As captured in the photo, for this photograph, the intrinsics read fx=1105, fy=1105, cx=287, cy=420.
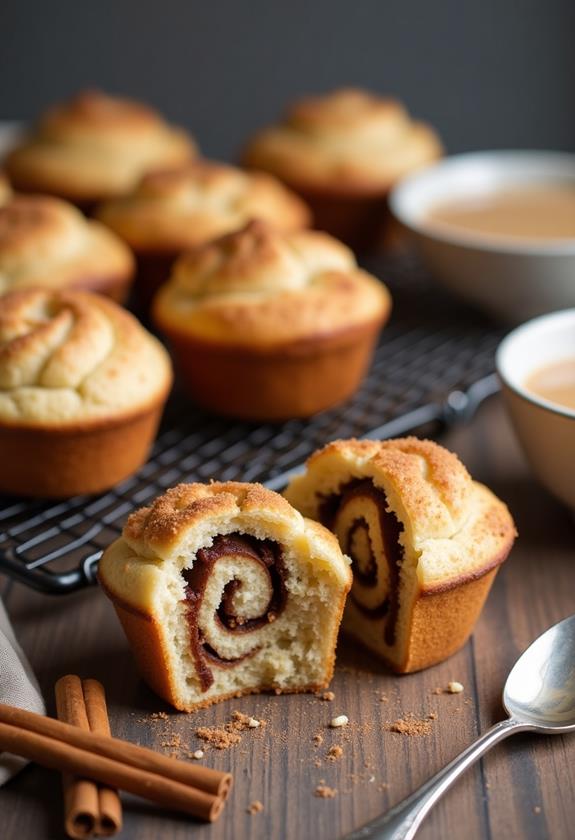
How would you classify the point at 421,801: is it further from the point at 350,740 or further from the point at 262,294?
the point at 262,294

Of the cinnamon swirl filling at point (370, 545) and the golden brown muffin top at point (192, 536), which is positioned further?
the cinnamon swirl filling at point (370, 545)

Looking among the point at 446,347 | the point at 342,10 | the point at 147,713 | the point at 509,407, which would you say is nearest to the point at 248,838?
the point at 147,713

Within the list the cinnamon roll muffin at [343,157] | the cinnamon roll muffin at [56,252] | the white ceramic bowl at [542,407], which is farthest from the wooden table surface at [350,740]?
the cinnamon roll muffin at [343,157]

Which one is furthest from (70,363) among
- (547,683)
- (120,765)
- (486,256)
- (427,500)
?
(486,256)

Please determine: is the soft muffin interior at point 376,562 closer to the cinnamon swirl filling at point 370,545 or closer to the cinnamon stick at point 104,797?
the cinnamon swirl filling at point 370,545

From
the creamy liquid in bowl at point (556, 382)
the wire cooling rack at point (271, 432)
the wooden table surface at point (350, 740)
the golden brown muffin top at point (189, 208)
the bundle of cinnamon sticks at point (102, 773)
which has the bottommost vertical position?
the wire cooling rack at point (271, 432)

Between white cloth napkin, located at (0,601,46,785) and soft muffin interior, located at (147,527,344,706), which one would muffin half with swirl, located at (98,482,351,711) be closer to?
soft muffin interior, located at (147,527,344,706)

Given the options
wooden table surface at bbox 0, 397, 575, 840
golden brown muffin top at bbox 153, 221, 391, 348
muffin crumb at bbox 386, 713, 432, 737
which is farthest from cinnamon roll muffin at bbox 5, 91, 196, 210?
muffin crumb at bbox 386, 713, 432, 737
